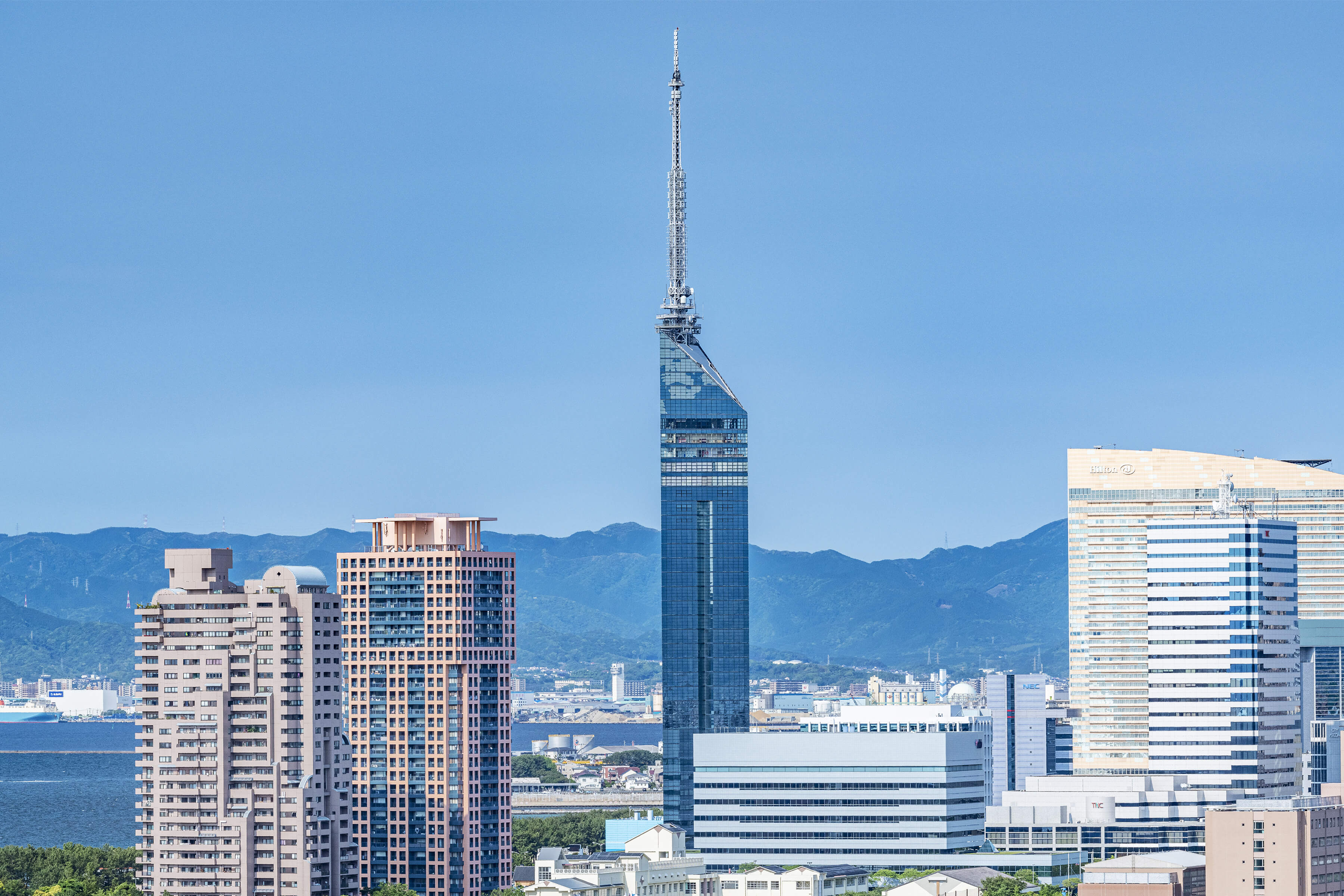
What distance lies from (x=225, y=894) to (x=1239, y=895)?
8343 cm

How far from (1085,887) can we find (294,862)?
6575cm

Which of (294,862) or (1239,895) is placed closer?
(1239,895)

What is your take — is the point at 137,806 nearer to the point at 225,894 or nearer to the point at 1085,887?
the point at 225,894

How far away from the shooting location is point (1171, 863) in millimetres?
199000

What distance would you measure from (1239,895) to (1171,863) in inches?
545

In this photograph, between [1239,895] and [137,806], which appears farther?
[137,806]

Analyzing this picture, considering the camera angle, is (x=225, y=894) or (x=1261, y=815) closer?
(x=1261, y=815)

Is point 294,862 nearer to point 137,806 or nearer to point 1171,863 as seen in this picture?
point 137,806

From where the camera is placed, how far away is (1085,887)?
191125mm

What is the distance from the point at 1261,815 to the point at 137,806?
92.4 metres

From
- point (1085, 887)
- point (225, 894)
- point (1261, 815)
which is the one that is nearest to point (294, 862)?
point (225, 894)

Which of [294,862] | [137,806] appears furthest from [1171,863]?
[137,806]

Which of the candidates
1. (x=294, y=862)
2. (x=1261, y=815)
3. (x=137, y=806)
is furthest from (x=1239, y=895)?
(x=137, y=806)

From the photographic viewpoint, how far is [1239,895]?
18538 cm
